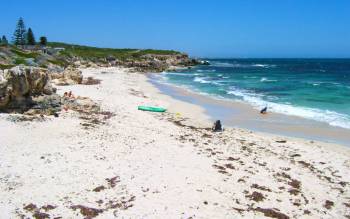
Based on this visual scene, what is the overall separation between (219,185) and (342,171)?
19.7ft

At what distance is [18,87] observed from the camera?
75.8 feet

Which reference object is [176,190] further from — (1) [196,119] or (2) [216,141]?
(1) [196,119]

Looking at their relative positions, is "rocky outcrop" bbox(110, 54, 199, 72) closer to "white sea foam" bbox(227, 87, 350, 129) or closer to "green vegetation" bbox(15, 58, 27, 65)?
"green vegetation" bbox(15, 58, 27, 65)

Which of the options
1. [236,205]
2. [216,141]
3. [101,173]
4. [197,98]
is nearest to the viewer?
[236,205]

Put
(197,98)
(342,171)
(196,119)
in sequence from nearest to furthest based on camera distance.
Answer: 1. (342,171)
2. (196,119)
3. (197,98)

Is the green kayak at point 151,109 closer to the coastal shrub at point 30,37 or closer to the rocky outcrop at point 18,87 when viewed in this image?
the rocky outcrop at point 18,87

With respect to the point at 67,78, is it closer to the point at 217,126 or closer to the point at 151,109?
the point at 151,109

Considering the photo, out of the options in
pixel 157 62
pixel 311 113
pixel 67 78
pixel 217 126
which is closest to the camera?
pixel 217 126

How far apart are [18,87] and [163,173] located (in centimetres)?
1285

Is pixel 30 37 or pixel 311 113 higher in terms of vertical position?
pixel 30 37

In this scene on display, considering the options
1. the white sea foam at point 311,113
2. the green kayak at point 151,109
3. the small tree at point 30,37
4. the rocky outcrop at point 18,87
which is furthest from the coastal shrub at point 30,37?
the rocky outcrop at point 18,87

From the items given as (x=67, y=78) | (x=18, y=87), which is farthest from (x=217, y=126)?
(x=67, y=78)

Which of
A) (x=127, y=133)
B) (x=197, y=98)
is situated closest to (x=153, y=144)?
(x=127, y=133)

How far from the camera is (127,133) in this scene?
20.6m
